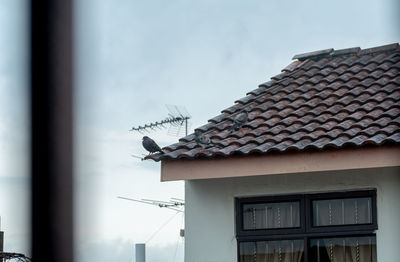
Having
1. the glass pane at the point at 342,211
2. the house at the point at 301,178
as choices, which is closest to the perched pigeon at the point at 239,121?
the house at the point at 301,178

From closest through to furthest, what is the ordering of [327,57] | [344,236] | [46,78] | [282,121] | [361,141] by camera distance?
[46,78] → [361,141] → [344,236] → [282,121] → [327,57]

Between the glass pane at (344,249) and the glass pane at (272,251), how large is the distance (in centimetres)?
13

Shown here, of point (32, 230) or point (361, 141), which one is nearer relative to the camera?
point (32, 230)

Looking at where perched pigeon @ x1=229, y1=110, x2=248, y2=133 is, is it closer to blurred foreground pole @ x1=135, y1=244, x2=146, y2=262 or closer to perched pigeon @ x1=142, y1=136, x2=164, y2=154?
perched pigeon @ x1=142, y1=136, x2=164, y2=154

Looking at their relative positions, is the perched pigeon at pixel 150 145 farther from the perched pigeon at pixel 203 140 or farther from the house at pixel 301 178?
the perched pigeon at pixel 203 140

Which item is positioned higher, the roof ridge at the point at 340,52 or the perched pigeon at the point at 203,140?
the roof ridge at the point at 340,52

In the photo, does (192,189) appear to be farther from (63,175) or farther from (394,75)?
(63,175)

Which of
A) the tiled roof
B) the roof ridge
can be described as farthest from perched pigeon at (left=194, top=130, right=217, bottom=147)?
the roof ridge

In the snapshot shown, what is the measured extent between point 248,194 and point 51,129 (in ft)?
17.1

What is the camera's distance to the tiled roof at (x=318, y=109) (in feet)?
19.5

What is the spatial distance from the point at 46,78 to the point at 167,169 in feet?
16.3

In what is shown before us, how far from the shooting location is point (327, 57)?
26.2ft

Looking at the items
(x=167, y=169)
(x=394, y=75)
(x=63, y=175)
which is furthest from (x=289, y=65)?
(x=63, y=175)

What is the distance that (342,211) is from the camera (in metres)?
6.19
